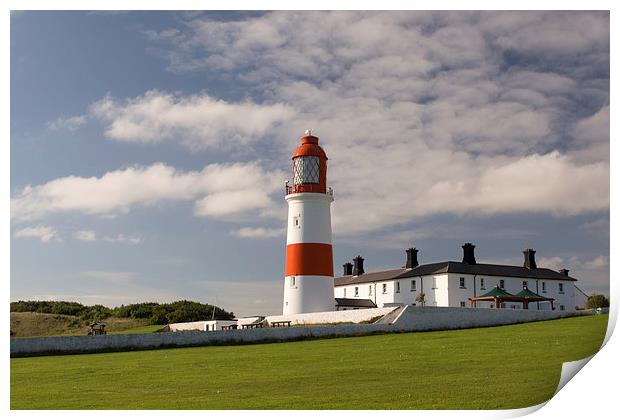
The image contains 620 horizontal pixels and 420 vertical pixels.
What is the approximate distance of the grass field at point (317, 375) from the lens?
14.2m

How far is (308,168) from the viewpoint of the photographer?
108 ft

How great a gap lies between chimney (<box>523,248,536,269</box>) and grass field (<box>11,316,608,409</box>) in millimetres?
21085

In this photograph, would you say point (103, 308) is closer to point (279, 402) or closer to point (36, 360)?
point (36, 360)

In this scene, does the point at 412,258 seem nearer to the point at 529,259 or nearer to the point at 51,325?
the point at 529,259

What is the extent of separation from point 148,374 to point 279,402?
15.8 ft

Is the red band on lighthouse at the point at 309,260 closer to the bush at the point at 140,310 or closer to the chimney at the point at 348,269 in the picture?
the bush at the point at 140,310

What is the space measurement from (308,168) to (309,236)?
9.80ft

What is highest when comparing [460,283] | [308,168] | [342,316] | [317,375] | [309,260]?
[308,168]

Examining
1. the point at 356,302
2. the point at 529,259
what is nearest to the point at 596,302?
the point at 529,259

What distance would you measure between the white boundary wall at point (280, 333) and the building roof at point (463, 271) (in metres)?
8.28

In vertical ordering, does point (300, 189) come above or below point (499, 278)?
above

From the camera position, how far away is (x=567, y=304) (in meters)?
44.5

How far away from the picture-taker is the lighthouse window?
108ft
